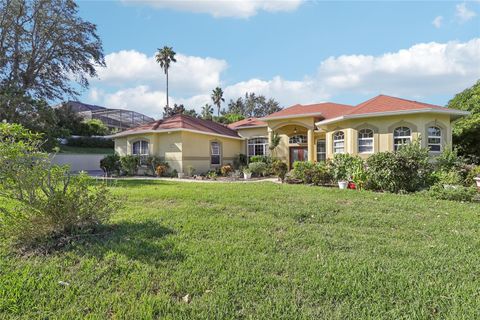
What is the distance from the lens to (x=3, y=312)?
3.08 m

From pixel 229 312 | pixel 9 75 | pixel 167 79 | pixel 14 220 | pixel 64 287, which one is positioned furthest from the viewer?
pixel 167 79

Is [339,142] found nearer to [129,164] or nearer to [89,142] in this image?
[129,164]

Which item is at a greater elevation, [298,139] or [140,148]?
[298,139]

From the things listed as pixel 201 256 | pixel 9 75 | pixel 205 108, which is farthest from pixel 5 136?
pixel 205 108

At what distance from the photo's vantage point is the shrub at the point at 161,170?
19906mm

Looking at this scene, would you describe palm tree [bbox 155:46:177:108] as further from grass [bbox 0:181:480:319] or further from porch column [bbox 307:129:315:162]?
grass [bbox 0:181:480:319]

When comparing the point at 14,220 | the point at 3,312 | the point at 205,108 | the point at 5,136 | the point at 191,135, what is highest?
the point at 205,108

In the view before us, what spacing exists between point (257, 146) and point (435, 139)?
42.4 feet

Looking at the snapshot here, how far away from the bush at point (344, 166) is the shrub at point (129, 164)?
13.8 metres

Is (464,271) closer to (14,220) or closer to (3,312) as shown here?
(3,312)

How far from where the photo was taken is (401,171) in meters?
11.2

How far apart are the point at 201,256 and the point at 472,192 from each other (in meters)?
9.72

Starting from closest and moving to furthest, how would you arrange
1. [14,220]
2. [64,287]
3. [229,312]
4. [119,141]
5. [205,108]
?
1. [229,312]
2. [64,287]
3. [14,220]
4. [119,141]
5. [205,108]

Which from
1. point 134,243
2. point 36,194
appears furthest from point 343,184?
point 36,194
